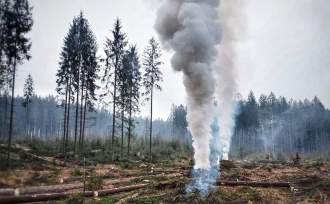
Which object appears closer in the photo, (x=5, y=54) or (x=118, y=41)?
(x=5, y=54)

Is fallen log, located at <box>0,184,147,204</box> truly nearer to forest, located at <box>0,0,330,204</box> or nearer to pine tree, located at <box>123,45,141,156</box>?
forest, located at <box>0,0,330,204</box>

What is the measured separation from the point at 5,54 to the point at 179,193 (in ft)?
46.2

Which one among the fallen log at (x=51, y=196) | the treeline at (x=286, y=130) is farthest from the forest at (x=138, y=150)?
the treeline at (x=286, y=130)

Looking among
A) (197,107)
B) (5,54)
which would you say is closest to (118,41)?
(5,54)

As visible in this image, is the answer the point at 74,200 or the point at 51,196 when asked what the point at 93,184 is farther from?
the point at 74,200

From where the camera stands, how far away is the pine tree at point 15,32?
21.5 meters

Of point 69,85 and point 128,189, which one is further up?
point 69,85

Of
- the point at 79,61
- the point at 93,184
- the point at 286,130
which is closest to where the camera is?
the point at 93,184

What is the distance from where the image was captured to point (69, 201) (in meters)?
15.5

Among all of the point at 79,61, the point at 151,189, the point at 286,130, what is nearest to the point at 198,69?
the point at 151,189

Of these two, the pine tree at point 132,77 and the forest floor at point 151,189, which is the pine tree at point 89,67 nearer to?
the pine tree at point 132,77

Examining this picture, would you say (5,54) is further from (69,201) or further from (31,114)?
(31,114)

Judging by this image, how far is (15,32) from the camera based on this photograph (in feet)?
77.1

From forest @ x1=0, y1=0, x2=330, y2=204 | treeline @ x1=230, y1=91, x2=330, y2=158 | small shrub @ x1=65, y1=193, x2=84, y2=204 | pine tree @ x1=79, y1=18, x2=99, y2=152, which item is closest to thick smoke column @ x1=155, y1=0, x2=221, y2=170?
forest @ x1=0, y1=0, x2=330, y2=204
